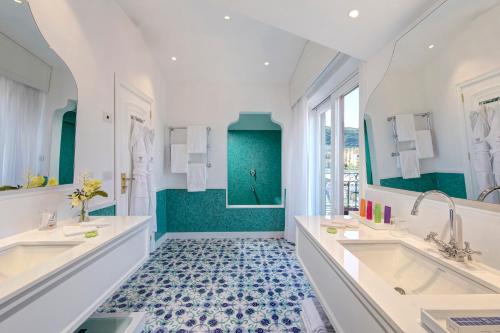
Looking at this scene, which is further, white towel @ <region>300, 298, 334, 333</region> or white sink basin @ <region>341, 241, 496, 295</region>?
white towel @ <region>300, 298, 334, 333</region>

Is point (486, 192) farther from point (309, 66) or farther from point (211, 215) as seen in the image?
point (211, 215)

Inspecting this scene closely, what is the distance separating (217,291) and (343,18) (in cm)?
252

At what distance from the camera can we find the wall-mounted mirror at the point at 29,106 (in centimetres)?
121

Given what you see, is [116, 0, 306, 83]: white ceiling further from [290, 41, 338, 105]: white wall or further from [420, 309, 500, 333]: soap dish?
[420, 309, 500, 333]: soap dish

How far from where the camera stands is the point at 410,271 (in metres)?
1.08

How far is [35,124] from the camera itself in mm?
1353

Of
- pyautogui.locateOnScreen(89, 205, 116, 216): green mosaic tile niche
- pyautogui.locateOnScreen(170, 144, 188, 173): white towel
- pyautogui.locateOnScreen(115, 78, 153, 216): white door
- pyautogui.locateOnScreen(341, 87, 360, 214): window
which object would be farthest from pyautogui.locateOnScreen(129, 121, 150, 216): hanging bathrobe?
pyautogui.locateOnScreen(341, 87, 360, 214): window

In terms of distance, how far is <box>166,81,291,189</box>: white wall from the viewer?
3922 millimetres

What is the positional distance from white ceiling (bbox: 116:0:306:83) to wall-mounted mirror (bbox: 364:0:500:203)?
188cm

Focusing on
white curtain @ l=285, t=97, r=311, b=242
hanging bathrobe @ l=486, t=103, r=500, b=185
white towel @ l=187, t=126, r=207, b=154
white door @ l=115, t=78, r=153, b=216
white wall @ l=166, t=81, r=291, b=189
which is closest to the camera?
hanging bathrobe @ l=486, t=103, r=500, b=185

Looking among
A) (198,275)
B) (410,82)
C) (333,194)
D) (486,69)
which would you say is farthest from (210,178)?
(486,69)

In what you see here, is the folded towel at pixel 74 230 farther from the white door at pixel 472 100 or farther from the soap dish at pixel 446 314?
the white door at pixel 472 100

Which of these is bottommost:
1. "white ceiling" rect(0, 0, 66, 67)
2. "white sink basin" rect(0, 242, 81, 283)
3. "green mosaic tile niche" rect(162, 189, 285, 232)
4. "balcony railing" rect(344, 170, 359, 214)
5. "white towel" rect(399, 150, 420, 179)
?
"green mosaic tile niche" rect(162, 189, 285, 232)

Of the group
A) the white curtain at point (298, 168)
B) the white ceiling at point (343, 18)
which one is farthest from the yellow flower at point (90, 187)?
the white curtain at point (298, 168)
